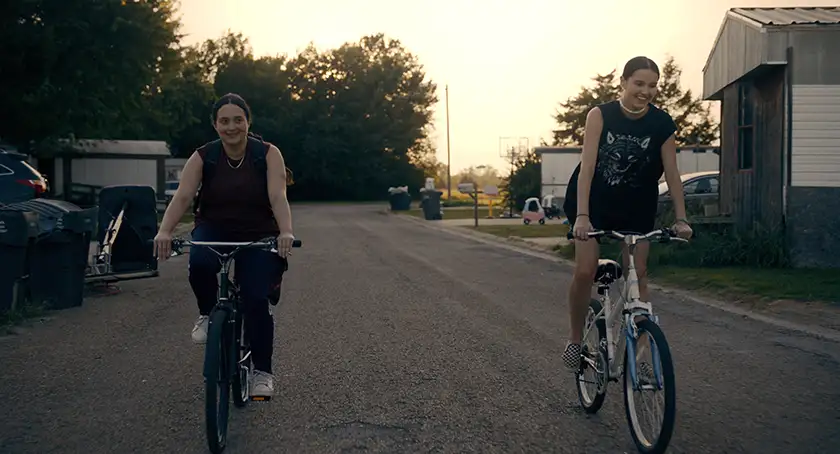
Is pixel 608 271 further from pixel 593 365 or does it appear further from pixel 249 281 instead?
pixel 249 281

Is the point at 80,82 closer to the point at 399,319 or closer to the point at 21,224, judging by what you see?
the point at 21,224

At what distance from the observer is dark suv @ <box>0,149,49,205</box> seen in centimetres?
1444

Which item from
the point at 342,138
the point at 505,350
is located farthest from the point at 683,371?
the point at 342,138

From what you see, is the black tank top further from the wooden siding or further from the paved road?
the wooden siding

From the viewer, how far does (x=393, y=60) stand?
251 ft

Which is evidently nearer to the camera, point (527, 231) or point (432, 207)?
point (527, 231)

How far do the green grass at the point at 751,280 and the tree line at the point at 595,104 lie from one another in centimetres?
2665

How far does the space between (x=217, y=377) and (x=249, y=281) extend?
70 cm

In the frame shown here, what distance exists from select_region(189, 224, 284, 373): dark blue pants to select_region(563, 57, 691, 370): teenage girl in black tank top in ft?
5.58

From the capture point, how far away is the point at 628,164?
501cm

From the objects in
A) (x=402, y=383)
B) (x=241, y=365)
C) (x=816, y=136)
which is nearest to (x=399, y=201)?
(x=816, y=136)

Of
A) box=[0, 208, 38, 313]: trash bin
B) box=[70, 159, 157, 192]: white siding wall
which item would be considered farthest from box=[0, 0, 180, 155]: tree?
box=[0, 208, 38, 313]: trash bin

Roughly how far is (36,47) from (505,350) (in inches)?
769

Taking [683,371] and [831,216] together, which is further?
[831,216]
